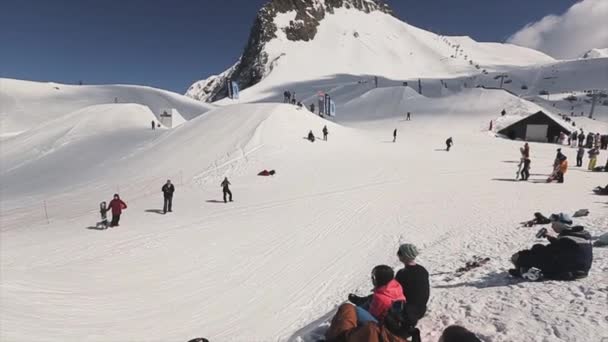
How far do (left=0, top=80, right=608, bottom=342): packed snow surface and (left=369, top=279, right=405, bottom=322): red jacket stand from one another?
98 cm

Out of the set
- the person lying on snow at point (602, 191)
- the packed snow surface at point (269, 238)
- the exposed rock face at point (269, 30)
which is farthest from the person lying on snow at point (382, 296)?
the exposed rock face at point (269, 30)

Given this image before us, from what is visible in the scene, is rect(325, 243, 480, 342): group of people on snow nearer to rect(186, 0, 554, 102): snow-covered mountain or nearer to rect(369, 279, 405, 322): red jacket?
rect(369, 279, 405, 322): red jacket

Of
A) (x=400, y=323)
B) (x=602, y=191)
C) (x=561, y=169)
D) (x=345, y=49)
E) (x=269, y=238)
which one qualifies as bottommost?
(x=269, y=238)

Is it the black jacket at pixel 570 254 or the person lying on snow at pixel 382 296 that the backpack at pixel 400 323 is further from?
the black jacket at pixel 570 254

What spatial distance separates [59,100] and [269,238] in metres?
67.0

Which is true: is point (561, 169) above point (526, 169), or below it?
above

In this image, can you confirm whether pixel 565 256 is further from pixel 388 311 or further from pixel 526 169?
pixel 526 169

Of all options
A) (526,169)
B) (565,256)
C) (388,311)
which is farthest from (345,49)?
(388,311)

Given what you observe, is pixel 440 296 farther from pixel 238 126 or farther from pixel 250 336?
pixel 238 126

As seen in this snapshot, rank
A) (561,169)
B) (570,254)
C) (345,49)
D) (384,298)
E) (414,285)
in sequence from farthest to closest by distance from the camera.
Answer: (345,49) < (561,169) < (570,254) < (414,285) < (384,298)

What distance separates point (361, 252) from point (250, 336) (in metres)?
4.19

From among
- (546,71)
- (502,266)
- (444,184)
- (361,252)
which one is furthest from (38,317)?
(546,71)

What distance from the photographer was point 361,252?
8750mm

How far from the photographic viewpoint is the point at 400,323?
372cm
